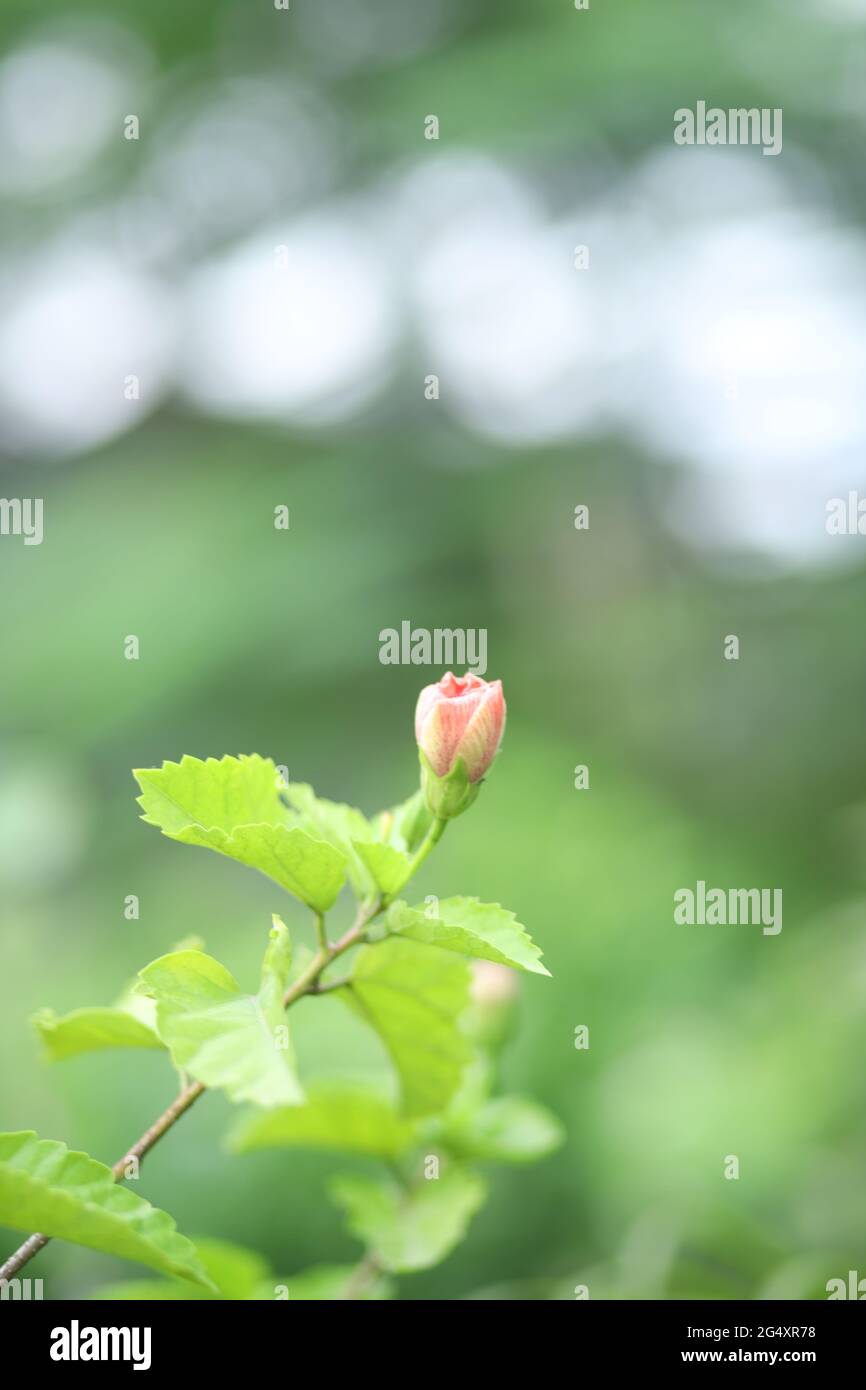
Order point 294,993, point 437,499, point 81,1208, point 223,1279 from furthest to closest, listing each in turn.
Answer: point 437,499 < point 223,1279 < point 294,993 < point 81,1208

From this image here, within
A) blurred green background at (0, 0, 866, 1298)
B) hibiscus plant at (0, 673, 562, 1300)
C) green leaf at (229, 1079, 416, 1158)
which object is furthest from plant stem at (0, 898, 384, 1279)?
blurred green background at (0, 0, 866, 1298)

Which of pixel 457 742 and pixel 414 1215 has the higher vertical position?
pixel 457 742

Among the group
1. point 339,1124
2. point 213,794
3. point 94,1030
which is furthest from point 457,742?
point 339,1124

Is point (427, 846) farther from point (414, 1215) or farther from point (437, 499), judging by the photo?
point (437, 499)

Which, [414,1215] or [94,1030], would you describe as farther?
[414,1215]

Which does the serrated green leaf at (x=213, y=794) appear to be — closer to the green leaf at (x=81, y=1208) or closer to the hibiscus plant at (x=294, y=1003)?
the hibiscus plant at (x=294, y=1003)

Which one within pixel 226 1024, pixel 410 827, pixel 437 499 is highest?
pixel 437 499
